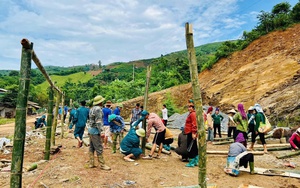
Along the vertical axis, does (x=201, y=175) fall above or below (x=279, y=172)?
above

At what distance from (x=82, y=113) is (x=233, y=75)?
17931mm

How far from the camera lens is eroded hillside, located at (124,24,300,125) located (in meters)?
15.5

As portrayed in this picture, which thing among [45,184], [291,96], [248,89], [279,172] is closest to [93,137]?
[45,184]

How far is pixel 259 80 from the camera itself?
2025cm

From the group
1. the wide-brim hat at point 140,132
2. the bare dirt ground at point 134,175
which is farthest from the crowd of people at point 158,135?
the bare dirt ground at point 134,175

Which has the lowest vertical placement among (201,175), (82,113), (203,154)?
(201,175)

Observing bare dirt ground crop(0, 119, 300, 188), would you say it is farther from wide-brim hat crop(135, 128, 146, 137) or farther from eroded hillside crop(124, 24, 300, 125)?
eroded hillside crop(124, 24, 300, 125)

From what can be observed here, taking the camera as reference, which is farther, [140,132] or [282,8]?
[282,8]

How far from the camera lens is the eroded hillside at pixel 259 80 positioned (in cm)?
1554

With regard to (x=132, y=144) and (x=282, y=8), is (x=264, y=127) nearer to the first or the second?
(x=132, y=144)

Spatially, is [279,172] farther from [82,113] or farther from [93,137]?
[82,113]

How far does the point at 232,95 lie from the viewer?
825 inches

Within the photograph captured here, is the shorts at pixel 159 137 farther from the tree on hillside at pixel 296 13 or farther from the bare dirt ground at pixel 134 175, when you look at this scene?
the tree on hillside at pixel 296 13

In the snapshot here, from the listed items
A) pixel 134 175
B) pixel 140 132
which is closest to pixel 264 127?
pixel 140 132
